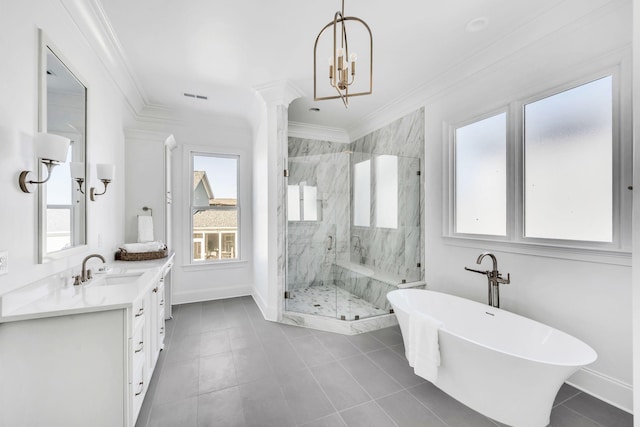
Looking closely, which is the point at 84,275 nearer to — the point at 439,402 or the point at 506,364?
the point at 439,402

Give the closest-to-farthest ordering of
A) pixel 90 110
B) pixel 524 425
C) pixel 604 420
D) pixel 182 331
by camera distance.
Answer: pixel 524 425
pixel 604 420
pixel 90 110
pixel 182 331

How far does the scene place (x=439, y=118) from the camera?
10.0 ft

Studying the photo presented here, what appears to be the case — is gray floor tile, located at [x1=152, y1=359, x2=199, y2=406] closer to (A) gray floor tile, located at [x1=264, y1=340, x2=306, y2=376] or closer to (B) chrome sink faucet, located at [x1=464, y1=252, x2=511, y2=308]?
(A) gray floor tile, located at [x1=264, y1=340, x2=306, y2=376]

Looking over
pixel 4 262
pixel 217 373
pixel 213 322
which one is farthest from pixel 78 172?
pixel 213 322

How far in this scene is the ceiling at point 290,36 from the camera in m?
2.01

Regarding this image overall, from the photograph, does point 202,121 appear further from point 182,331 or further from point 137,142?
point 182,331

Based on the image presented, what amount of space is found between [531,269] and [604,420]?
101 cm

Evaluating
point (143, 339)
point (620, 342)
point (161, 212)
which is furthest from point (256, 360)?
point (620, 342)

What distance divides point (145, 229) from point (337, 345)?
2.59 meters

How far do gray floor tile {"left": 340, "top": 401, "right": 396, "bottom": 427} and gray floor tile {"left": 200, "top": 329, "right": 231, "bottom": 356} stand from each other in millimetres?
1388

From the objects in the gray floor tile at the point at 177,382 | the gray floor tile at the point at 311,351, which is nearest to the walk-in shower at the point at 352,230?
the gray floor tile at the point at 311,351

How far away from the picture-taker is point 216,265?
13.9 feet

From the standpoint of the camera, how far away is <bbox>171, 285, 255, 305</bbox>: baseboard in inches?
157

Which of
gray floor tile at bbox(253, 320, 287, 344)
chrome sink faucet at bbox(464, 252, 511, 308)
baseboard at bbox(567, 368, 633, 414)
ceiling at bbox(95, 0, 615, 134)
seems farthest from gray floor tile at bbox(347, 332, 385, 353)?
ceiling at bbox(95, 0, 615, 134)
